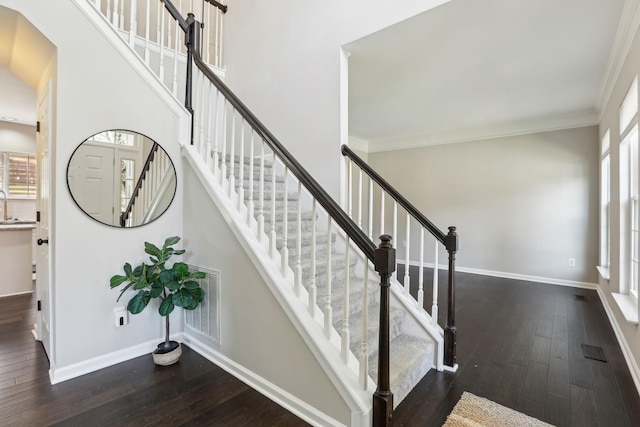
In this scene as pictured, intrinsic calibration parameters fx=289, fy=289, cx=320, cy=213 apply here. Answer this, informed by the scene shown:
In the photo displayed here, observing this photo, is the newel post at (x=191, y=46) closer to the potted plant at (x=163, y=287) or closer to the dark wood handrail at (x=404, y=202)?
the potted plant at (x=163, y=287)

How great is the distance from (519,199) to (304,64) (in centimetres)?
429

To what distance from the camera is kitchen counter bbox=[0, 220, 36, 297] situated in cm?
381

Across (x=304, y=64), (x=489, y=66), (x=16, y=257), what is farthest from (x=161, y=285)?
(x=489, y=66)

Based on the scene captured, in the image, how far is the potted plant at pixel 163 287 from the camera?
7.13 ft

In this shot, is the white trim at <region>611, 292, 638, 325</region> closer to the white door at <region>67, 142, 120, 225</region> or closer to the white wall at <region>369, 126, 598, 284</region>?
the white wall at <region>369, 126, 598, 284</region>

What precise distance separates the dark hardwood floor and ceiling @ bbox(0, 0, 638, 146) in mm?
2428

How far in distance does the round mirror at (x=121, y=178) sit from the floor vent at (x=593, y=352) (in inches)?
151

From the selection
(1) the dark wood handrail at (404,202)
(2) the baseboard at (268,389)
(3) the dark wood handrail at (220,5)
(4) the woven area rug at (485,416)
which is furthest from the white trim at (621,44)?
(3) the dark wood handrail at (220,5)

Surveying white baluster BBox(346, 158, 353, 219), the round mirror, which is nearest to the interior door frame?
the round mirror

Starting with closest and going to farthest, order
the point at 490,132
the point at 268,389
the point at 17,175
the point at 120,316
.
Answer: the point at 268,389 < the point at 120,316 < the point at 490,132 < the point at 17,175


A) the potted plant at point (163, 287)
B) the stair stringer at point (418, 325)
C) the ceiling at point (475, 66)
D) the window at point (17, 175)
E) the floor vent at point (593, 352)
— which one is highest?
the ceiling at point (475, 66)

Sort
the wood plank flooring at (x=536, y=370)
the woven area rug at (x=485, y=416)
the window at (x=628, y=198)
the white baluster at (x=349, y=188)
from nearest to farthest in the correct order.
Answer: the woven area rug at (x=485, y=416) < the wood plank flooring at (x=536, y=370) < the window at (x=628, y=198) < the white baluster at (x=349, y=188)

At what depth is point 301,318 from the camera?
5.62 ft

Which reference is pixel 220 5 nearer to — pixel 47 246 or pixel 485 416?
pixel 47 246
